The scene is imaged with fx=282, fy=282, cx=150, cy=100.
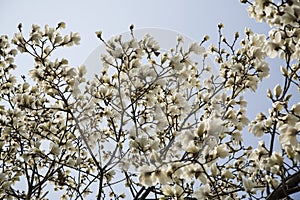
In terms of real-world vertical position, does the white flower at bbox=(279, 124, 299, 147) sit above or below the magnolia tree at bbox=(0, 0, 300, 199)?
below

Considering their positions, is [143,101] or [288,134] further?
[143,101]

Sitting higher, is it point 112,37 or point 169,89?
point 112,37

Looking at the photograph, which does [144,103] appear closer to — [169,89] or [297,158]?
[169,89]

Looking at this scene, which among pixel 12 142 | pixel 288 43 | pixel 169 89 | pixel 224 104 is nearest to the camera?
pixel 288 43

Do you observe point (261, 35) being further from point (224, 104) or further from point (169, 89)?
point (169, 89)

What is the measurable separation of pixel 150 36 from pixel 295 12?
3.58 ft

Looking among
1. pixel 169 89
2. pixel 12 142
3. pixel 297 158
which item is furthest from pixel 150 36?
pixel 12 142

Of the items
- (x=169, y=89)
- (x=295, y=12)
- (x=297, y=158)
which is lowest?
(x=297, y=158)

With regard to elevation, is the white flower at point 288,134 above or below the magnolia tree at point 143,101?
below

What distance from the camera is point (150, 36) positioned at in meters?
2.12

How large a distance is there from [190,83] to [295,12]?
1.41 meters

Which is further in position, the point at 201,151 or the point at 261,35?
the point at 261,35

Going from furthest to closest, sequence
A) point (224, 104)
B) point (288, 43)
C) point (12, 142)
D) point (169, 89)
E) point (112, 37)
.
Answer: point (12, 142) → point (169, 89) → point (224, 104) → point (112, 37) → point (288, 43)

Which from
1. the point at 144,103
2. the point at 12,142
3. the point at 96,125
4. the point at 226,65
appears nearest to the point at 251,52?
the point at 226,65
